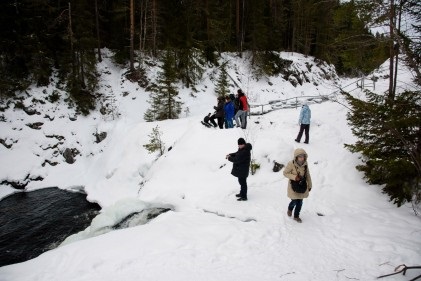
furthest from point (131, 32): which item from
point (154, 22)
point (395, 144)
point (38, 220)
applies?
point (395, 144)

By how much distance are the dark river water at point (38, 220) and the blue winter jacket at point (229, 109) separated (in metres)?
7.43

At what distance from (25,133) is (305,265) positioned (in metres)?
18.7

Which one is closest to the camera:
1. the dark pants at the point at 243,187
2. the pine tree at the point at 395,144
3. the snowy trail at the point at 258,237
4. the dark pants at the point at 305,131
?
the snowy trail at the point at 258,237

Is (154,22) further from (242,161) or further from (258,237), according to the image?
(258,237)

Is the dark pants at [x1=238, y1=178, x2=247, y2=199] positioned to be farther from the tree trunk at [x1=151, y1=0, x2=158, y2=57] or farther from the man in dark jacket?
the tree trunk at [x1=151, y1=0, x2=158, y2=57]

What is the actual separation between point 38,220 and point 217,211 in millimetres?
8452

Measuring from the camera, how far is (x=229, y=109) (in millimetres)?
14070

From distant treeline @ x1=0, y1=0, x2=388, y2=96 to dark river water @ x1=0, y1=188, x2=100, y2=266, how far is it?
8683 mm

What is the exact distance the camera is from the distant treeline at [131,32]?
20547 millimetres

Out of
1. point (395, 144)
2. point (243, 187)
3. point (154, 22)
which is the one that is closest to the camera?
point (395, 144)

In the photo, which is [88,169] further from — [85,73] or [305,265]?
[305,265]

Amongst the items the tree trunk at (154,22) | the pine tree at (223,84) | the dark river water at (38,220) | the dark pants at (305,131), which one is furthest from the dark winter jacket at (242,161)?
the tree trunk at (154,22)

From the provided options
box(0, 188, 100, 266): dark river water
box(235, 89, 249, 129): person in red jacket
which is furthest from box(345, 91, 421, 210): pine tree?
box(0, 188, 100, 266): dark river water

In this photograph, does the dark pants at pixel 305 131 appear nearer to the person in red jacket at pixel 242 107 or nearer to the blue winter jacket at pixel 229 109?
the person in red jacket at pixel 242 107
